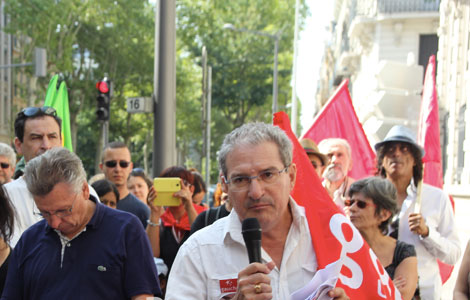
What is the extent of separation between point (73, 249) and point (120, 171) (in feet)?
9.62

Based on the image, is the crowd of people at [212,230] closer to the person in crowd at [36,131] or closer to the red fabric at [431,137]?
the person in crowd at [36,131]

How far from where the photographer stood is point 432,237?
4.54m

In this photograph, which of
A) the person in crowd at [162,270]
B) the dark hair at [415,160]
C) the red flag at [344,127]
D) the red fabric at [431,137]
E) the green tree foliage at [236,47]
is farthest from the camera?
the green tree foliage at [236,47]

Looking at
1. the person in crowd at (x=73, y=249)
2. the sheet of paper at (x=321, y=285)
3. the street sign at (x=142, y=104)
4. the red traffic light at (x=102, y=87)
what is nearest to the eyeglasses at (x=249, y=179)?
the sheet of paper at (x=321, y=285)

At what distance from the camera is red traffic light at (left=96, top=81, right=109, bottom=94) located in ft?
40.4

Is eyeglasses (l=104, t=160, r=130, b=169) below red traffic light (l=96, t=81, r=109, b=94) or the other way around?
below

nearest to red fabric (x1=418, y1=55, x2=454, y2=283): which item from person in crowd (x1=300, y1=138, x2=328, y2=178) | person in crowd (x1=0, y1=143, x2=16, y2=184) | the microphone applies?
person in crowd (x1=300, y1=138, x2=328, y2=178)

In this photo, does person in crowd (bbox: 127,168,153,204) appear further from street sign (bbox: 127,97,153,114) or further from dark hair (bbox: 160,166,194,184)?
dark hair (bbox: 160,166,194,184)

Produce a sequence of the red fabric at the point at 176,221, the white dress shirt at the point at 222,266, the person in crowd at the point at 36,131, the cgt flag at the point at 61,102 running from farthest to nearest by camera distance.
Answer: the cgt flag at the point at 61,102 → the red fabric at the point at 176,221 → the person in crowd at the point at 36,131 → the white dress shirt at the point at 222,266

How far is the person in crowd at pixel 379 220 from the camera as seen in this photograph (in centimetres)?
386

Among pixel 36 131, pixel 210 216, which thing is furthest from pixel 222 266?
pixel 36 131

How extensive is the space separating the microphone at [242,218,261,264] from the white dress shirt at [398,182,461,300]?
101 inches

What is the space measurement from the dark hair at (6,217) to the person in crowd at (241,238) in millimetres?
1294

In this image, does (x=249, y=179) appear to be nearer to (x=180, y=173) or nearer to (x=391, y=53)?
(x=180, y=173)
